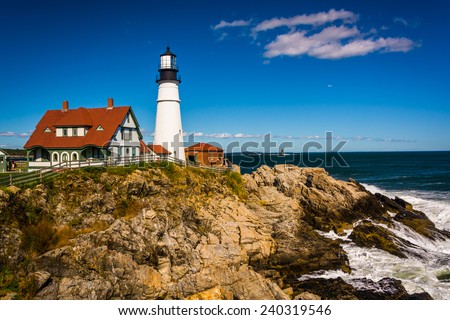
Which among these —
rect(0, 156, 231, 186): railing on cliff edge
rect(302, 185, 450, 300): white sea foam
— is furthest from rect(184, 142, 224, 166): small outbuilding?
rect(302, 185, 450, 300): white sea foam

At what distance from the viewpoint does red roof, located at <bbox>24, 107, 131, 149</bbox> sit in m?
24.6

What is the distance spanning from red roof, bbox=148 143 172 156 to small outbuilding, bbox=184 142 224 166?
6371mm

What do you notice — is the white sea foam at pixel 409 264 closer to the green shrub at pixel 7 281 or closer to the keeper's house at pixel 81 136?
the green shrub at pixel 7 281

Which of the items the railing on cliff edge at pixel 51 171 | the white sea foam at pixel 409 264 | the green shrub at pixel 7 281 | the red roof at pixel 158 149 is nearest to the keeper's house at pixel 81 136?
the railing on cliff edge at pixel 51 171

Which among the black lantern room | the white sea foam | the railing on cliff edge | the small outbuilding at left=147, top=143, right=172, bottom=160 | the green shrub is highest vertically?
the black lantern room

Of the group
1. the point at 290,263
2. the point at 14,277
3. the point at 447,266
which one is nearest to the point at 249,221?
the point at 290,263

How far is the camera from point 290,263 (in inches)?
698

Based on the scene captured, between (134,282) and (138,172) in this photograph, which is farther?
(138,172)

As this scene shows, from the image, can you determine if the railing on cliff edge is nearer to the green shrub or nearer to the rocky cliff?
the rocky cliff

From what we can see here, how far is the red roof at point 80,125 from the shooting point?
2458cm

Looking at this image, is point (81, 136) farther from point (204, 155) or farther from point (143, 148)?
point (204, 155)

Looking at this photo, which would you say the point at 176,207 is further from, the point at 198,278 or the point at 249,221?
the point at 198,278

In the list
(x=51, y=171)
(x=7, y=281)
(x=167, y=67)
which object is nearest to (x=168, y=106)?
(x=167, y=67)
